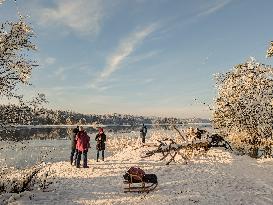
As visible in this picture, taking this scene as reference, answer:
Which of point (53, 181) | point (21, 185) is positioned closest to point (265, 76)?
point (53, 181)

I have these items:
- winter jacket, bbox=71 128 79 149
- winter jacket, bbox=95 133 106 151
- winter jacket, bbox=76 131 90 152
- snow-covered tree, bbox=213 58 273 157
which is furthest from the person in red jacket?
snow-covered tree, bbox=213 58 273 157

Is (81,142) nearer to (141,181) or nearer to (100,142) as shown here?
(100,142)

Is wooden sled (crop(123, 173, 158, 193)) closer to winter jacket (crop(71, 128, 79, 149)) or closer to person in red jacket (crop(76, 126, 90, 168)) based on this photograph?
person in red jacket (crop(76, 126, 90, 168))

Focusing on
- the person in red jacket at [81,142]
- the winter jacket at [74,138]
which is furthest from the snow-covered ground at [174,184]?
the winter jacket at [74,138]

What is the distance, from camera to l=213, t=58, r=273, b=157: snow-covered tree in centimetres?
3006

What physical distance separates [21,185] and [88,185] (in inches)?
114

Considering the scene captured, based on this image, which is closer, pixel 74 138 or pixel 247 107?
pixel 74 138

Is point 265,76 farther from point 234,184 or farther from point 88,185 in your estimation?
point 88,185

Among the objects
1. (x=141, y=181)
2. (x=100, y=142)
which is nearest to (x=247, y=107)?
(x=100, y=142)

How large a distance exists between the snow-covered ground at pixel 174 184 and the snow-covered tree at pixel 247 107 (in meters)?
5.85

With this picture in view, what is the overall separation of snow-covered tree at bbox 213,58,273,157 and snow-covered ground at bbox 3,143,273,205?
19.2 ft

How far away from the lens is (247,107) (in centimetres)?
3111

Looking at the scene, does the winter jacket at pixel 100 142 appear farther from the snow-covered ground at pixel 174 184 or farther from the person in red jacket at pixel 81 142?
the person in red jacket at pixel 81 142

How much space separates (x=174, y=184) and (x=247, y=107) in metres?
14.5
